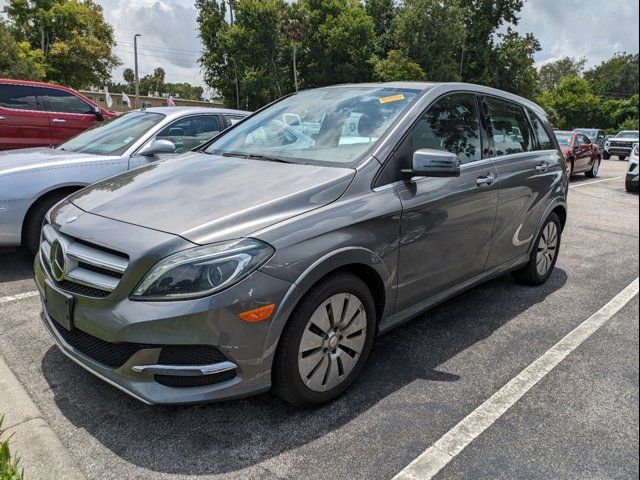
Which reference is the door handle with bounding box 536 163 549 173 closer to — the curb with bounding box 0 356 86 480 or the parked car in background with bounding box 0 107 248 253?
the parked car in background with bounding box 0 107 248 253

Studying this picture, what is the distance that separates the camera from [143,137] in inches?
196

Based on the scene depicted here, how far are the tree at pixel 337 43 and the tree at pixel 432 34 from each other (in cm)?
504

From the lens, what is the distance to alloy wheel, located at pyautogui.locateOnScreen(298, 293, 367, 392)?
238cm

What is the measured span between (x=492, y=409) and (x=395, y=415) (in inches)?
21.1

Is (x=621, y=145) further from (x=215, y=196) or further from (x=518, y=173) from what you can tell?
(x=215, y=196)

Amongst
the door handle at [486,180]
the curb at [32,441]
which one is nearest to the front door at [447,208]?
the door handle at [486,180]

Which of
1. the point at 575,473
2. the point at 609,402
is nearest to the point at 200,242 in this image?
the point at 575,473

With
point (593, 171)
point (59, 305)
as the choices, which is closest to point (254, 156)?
point (59, 305)

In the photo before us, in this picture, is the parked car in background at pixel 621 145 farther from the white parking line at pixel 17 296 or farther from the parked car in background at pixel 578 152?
the white parking line at pixel 17 296

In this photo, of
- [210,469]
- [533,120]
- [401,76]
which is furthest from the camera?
[401,76]

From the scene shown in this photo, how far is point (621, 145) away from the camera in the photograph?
1040 inches

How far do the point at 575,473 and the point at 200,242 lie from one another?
1931mm

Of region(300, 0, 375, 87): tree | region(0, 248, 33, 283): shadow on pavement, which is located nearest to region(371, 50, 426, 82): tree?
region(300, 0, 375, 87): tree

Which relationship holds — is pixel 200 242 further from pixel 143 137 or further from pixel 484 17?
pixel 484 17
